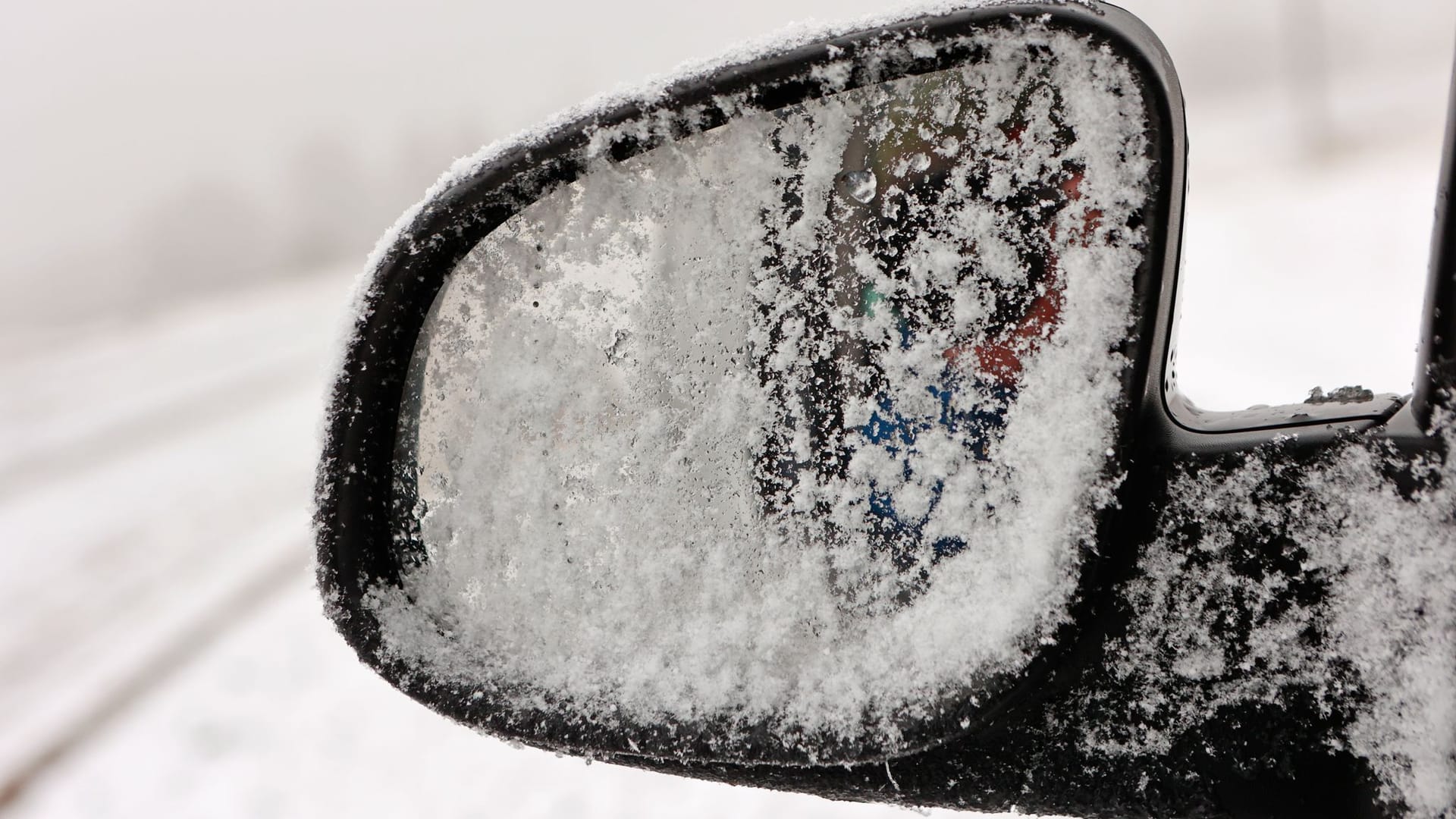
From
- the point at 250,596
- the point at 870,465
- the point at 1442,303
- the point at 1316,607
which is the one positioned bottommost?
the point at 250,596

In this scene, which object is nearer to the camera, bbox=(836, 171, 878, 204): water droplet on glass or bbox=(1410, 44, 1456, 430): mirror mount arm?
bbox=(1410, 44, 1456, 430): mirror mount arm

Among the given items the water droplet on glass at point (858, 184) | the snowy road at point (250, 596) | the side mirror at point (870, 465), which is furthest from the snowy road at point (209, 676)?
the water droplet on glass at point (858, 184)

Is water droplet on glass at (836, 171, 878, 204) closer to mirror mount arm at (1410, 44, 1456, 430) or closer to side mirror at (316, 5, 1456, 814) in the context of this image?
side mirror at (316, 5, 1456, 814)

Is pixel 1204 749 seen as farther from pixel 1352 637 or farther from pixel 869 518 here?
pixel 869 518

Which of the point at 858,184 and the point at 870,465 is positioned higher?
the point at 858,184

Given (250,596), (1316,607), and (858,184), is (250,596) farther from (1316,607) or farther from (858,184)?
(1316,607)

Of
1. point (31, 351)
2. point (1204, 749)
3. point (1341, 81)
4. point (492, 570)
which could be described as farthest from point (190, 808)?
point (1341, 81)

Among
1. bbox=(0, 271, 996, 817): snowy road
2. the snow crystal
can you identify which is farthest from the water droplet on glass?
bbox=(0, 271, 996, 817): snowy road

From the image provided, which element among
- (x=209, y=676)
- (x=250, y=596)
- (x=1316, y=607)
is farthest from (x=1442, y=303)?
(x=250, y=596)
